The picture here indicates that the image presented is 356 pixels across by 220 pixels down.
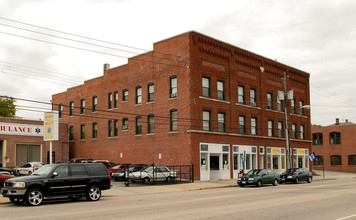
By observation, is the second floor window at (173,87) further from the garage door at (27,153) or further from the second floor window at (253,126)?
the garage door at (27,153)

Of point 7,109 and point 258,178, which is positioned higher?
point 7,109

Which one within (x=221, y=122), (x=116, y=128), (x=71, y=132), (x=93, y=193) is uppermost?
(x=221, y=122)

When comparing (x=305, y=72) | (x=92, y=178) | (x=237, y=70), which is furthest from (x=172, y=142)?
(x=305, y=72)

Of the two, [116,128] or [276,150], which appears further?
[276,150]

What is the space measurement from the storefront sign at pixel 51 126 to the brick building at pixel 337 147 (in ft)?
186

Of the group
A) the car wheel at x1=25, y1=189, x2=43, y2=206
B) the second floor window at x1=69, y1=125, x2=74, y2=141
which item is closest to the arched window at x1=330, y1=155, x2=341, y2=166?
the second floor window at x1=69, y1=125, x2=74, y2=141

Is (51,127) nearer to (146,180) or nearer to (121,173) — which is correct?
(121,173)

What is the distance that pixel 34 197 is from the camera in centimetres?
1722

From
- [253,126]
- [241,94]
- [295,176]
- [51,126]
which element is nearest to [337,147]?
[253,126]

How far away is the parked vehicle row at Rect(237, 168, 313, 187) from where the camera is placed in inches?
1193

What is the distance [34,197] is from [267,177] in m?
19.8

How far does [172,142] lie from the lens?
37.0 m

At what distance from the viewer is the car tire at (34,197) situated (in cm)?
1702

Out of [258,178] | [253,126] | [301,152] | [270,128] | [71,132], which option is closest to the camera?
[258,178]
